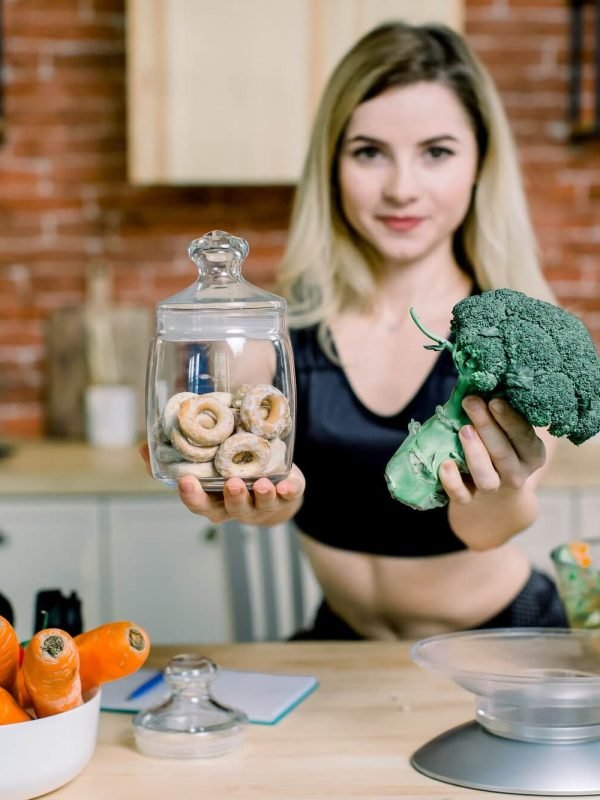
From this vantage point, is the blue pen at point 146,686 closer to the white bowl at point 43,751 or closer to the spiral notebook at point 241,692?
the spiral notebook at point 241,692

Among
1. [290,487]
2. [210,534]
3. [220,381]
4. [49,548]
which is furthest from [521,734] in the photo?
[49,548]

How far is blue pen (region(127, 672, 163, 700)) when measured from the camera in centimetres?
135

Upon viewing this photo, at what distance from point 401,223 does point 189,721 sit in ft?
2.87

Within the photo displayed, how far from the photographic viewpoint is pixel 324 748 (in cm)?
118

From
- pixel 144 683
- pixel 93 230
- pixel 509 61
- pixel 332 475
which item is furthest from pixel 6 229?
pixel 144 683

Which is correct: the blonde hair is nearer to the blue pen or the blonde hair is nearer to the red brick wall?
the blue pen

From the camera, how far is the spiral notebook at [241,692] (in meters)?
1.29

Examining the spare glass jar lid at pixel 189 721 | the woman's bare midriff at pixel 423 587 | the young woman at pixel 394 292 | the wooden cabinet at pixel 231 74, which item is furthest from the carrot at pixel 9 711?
the wooden cabinet at pixel 231 74

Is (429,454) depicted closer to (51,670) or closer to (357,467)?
(51,670)

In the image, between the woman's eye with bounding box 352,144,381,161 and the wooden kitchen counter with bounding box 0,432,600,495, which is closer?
the woman's eye with bounding box 352,144,381,161

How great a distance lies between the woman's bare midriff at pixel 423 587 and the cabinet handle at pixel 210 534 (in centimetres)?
88

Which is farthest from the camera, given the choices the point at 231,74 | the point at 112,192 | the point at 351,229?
the point at 112,192

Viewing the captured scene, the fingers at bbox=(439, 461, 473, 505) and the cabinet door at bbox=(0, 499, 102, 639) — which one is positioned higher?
the fingers at bbox=(439, 461, 473, 505)

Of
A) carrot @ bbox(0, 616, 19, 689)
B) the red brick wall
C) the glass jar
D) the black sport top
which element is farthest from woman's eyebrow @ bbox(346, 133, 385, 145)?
the red brick wall
